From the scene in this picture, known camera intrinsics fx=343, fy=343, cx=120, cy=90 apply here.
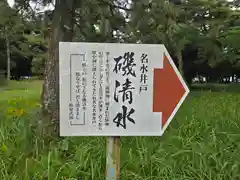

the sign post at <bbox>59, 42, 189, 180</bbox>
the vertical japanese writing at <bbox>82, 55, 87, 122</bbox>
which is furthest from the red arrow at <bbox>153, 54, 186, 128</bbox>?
the vertical japanese writing at <bbox>82, 55, 87, 122</bbox>

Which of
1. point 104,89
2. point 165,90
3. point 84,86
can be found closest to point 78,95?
point 84,86

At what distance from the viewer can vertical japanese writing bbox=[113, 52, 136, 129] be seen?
9.27 feet

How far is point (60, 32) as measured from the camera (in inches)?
176

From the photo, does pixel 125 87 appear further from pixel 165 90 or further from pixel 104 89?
pixel 165 90

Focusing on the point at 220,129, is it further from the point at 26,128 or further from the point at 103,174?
the point at 26,128

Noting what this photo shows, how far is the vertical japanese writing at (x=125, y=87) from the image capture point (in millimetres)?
2824

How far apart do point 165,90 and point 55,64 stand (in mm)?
1913

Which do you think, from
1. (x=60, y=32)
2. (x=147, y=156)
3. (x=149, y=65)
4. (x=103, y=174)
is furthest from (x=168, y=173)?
(x=60, y=32)

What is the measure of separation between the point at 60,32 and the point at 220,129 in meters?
2.43

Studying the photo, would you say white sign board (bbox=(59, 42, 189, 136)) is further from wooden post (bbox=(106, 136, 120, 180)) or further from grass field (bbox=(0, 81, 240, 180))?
grass field (bbox=(0, 81, 240, 180))

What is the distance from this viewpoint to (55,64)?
14.3 ft

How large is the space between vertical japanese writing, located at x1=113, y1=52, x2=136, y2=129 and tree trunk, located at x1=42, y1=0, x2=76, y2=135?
5.64ft

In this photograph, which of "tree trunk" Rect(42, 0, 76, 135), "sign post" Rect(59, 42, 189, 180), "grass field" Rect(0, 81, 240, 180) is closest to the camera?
"sign post" Rect(59, 42, 189, 180)

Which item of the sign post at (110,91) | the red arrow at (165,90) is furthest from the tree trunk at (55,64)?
the red arrow at (165,90)
